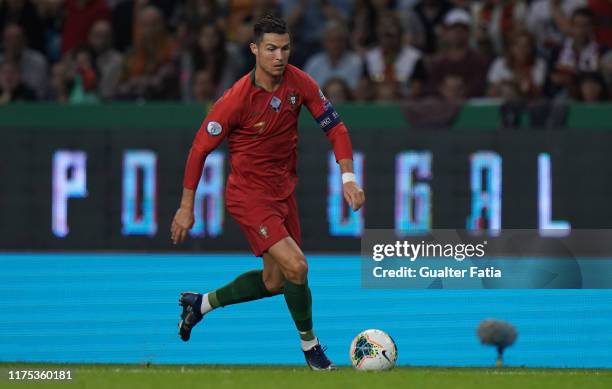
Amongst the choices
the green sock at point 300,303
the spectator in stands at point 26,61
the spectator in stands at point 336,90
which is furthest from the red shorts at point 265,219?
the spectator in stands at point 26,61

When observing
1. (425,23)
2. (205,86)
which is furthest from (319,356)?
(425,23)

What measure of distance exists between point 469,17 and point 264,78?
25.7 feet

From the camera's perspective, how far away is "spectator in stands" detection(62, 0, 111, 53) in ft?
53.8

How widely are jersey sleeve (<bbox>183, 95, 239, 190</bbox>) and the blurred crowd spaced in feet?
22.6

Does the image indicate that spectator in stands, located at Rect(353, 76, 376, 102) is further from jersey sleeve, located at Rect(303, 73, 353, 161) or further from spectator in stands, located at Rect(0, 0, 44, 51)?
jersey sleeve, located at Rect(303, 73, 353, 161)

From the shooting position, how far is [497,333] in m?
8.62

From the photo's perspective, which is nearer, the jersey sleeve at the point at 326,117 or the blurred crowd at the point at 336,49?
the jersey sleeve at the point at 326,117

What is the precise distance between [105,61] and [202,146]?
8.07 meters

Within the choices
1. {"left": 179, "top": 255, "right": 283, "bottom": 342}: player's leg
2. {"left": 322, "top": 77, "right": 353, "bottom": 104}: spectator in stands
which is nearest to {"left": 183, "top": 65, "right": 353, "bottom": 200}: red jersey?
{"left": 179, "top": 255, "right": 283, "bottom": 342}: player's leg

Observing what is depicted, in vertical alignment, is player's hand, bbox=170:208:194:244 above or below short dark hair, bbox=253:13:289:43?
below

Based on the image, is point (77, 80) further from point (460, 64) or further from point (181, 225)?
point (181, 225)

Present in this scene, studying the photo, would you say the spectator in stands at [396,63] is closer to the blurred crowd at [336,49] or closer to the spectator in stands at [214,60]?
the blurred crowd at [336,49]

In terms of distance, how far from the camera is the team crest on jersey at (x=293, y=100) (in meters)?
8.34

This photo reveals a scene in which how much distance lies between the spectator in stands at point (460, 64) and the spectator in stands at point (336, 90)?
3.00 ft
